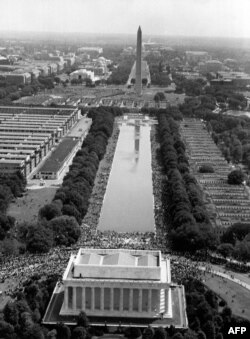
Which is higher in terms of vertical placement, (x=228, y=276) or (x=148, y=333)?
(x=148, y=333)

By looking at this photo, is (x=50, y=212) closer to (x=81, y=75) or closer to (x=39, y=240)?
(x=39, y=240)

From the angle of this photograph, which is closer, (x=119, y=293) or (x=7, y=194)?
(x=119, y=293)

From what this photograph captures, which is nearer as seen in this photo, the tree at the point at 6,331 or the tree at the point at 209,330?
the tree at the point at 6,331

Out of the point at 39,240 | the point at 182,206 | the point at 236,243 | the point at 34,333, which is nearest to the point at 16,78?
the point at 182,206

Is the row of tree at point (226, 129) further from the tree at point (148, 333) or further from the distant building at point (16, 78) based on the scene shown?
the distant building at point (16, 78)

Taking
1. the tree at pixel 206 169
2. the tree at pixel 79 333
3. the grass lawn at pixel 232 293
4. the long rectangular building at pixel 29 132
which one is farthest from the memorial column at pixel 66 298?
the tree at pixel 206 169

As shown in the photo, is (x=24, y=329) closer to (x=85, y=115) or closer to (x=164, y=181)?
(x=164, y=181)

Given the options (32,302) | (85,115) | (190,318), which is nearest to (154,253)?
(190,318)
